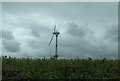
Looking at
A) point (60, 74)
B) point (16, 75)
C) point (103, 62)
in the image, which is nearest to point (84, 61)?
point (103, 62)

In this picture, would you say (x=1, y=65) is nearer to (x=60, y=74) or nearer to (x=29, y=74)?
(x=29, y=74)

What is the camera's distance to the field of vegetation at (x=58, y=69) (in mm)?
37969

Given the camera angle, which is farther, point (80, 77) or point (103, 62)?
point (103, 62)

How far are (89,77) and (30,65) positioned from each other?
8.87 metres

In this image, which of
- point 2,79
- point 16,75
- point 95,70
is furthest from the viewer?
point 95,70

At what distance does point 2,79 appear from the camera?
3550cm

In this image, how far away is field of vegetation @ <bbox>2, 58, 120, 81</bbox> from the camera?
125 feet

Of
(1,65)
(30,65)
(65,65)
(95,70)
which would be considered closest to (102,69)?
(95,70)

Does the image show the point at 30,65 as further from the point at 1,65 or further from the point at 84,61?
the point at 84,61

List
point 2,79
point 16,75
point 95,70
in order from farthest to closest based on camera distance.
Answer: point 95,70, point 16,75, point 2,79

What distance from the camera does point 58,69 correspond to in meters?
41.5

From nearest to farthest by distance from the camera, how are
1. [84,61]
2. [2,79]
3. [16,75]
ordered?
1. [2,79]
2. [16,75]
3. [84,61]

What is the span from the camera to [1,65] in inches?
1640

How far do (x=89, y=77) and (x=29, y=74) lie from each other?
6872 millimetres
